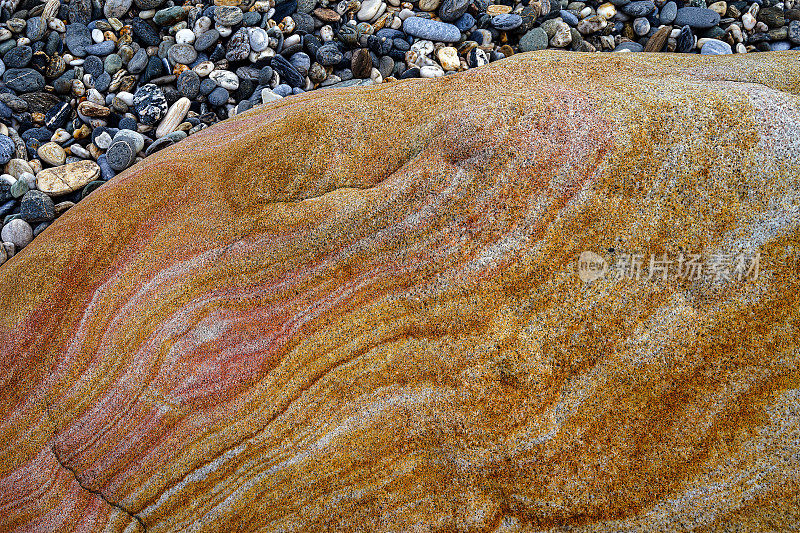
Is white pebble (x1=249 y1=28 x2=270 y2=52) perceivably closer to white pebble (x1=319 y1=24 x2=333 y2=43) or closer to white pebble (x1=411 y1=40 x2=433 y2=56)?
white pebble (x1=319 y1=24 x2=333 y2=43)

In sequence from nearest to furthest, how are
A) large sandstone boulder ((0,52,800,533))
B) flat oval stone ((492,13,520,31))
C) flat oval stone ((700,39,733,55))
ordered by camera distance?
large sandstone boulder ((0,52,800,533)) → flat oval stone ((700,39,733,55)) → flat oval stone ((492,13,520,31))

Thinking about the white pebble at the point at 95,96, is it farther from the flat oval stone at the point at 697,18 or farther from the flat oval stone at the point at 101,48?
the flat oval stone at the point at 697,18

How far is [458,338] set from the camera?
1.71 meters

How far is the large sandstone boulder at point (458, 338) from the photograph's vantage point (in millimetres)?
1560

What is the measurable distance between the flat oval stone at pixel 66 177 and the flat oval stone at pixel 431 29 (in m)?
2.36

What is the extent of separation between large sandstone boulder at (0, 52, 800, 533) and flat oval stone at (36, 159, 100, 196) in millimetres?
1303

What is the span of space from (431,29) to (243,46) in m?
1.35

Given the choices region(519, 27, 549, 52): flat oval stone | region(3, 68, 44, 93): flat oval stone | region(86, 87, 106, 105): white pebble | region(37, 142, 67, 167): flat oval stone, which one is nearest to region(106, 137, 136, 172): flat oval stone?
region(37, 142, 67, 167): flat oval stone

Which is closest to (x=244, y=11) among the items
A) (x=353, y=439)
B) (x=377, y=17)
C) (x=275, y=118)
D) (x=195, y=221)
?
(x=377, y=17)

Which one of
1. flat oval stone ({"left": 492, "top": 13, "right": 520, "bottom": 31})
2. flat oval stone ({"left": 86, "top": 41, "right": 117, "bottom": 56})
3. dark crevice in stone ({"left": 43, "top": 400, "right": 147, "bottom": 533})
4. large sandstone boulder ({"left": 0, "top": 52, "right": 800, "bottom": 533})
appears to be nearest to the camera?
large sandstone boulder ({"left": 0, "top": 52, "right": 800, "bottom": 533})

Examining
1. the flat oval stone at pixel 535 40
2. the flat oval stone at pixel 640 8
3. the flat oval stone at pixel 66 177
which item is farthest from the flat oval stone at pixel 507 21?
the flat oval stone at pixel 66 177

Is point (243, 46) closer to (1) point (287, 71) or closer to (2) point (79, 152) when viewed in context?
(1) point (287, 71)

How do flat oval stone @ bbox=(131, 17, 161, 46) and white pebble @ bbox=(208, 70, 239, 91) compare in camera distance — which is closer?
white pebble @ bbox=(208, 70, 239, 91)

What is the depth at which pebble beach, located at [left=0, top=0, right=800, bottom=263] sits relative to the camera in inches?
139
